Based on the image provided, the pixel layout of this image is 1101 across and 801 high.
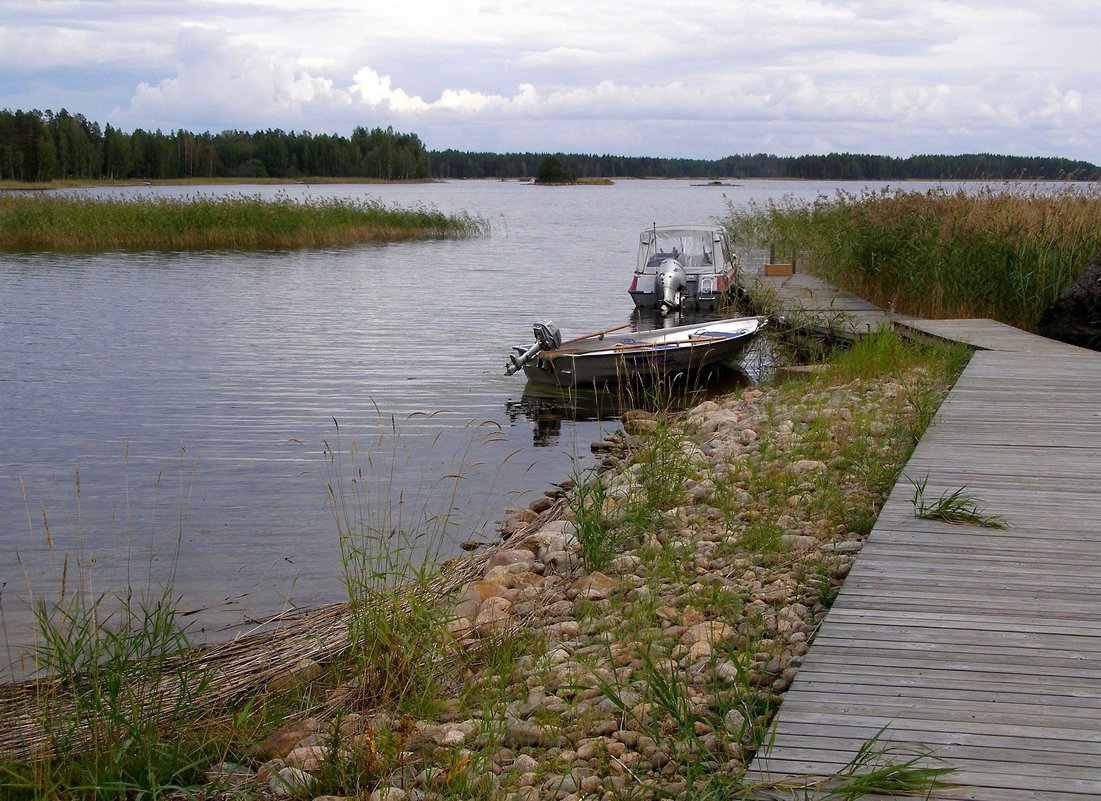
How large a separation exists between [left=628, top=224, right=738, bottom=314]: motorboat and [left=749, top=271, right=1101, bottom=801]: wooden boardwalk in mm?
13029

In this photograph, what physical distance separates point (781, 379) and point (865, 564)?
29.9ft

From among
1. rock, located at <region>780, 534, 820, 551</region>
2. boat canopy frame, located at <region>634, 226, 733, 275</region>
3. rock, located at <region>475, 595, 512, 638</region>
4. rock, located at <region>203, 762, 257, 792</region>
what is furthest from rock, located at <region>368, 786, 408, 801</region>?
boat canopy frame, located at <region>634, 226, 733, 275</region>

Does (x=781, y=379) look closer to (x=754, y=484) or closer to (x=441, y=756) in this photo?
(x=754, y=484)

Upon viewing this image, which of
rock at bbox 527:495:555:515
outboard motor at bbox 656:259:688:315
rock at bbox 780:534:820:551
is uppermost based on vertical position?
outboard motor at bbox 656:259:688:315

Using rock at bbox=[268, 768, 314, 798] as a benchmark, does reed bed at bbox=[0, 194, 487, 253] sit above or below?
above

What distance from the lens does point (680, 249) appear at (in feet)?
69.2

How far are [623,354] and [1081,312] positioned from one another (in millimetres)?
5492

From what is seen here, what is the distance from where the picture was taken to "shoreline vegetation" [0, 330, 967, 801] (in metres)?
3.64

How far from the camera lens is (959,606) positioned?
4105 mm

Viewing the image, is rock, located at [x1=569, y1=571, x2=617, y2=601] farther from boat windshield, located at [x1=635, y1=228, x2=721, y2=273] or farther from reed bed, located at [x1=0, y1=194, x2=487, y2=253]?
reed bed, located at [x1=0, y1=194, x2=487, y2=253]

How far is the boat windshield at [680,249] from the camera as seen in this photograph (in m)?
20.7

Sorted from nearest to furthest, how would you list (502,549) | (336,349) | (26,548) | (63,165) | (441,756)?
1. (441,756)
2. (502,549)
3. (26,548)
4. (336,349)
5. (63,165)

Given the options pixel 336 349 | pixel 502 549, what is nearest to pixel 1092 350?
pixel 502 549

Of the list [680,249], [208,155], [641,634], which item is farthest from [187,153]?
[641,634]
